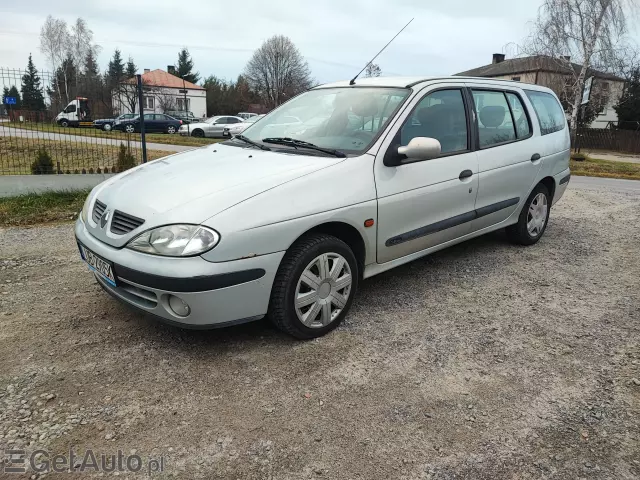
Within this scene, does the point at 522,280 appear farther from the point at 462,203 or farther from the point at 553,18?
the point at 553,18

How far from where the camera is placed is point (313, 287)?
319 centimetres

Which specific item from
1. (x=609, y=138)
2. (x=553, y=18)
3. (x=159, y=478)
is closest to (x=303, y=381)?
(x=159, y=478)

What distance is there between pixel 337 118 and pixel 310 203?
1.13 metres

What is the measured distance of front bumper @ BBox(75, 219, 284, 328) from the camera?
107 inches

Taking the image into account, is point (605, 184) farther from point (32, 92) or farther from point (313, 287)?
point (32, 92)

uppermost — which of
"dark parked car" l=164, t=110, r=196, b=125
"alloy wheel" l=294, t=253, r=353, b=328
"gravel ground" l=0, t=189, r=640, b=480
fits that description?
"dark parked car" l=164, t=110, r=196, b=125

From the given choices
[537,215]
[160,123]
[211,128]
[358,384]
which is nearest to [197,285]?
[358,384]

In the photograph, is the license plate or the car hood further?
the license plate

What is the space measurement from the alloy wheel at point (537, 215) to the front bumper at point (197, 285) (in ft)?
11.5

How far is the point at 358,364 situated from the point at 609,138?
34318mm

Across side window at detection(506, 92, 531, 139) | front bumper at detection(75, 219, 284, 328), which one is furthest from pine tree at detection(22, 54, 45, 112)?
side window at detection(506, 92, 531, 139)

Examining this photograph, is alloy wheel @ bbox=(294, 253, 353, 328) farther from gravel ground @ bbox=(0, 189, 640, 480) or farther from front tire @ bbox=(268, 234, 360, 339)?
gravel ground @ bbox=(0, 189, 640, 480)

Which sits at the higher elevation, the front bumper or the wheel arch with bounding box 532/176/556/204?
the wheel arch with bounding box 532/176/556/204

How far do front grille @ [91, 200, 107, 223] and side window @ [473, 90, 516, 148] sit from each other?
125 inches
